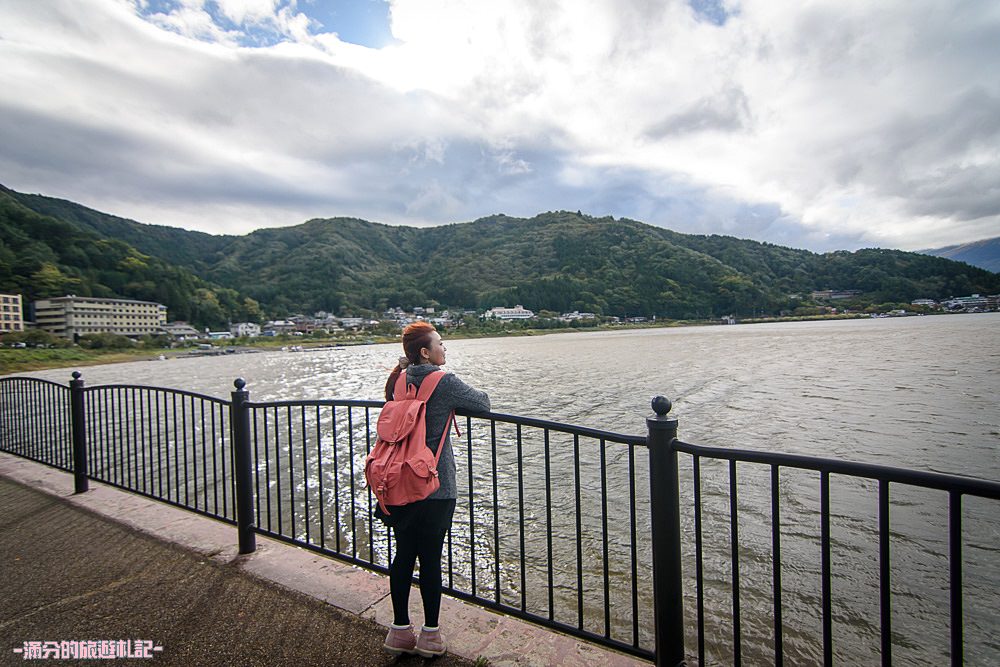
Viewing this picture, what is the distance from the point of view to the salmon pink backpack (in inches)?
100

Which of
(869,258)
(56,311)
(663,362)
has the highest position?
(869,258)

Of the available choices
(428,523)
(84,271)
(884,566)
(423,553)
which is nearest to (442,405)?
(428,523)

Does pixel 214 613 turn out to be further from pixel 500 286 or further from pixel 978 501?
pixel 500 286

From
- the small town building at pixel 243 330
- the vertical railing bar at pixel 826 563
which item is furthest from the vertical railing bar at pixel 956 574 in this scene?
the small town building at pixel 243 330

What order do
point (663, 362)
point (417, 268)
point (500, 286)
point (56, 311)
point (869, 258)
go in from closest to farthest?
point (663, 362) → point (56, 311) → point (869, 258) → point (500, 286) → point (417, 268)

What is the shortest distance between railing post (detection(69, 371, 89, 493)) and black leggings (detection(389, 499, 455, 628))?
454 cm

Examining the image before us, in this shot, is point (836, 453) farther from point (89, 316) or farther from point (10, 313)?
point (89, 316)

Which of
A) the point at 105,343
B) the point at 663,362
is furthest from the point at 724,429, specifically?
the point at 105,343

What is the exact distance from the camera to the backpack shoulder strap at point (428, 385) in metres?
2.64

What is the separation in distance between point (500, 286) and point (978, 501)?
14600 centimetres

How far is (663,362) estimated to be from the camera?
37.5 metres

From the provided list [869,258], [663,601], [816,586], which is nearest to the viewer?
[663,601]

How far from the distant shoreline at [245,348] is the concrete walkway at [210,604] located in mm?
58755

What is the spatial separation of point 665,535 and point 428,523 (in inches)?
45.3
